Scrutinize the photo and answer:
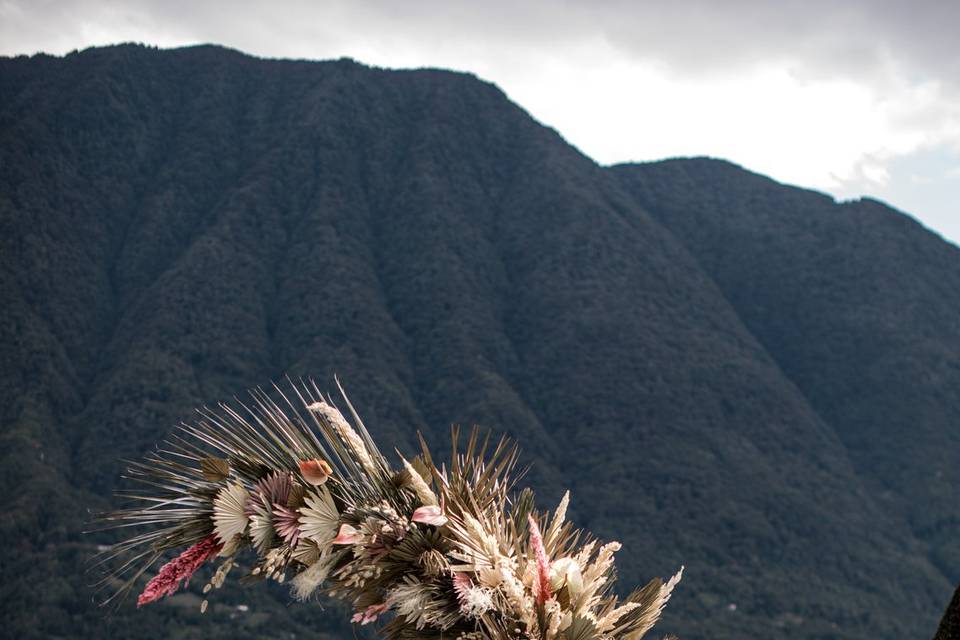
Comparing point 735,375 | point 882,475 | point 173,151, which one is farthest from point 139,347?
point 882,475

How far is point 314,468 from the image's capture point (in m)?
2.98

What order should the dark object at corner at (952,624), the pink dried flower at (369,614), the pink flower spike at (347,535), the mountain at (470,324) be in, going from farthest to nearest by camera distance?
1. the mountain at (470,324)
2. the pink dried flower at (369,614)
3. the pink flower spike at (347,535)
4. the dark object at corner at (952,624)

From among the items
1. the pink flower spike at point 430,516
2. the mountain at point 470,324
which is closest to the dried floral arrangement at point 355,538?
the pink flower spike at point 430,516

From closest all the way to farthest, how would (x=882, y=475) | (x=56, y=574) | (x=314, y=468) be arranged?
(x=314, y=468)
(x=56, y=574)
(x=882, y=475)

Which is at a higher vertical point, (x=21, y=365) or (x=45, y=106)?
(x=45, y=106)

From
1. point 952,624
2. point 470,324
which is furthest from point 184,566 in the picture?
point 470,324

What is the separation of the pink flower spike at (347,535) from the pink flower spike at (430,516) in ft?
0.59

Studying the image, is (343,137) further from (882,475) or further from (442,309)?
(882,475)

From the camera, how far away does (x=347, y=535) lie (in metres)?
2.94

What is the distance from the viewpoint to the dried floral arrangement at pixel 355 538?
2994 mm

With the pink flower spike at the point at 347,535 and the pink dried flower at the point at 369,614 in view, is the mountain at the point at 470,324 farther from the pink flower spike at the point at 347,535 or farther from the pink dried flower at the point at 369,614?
the pink flower spike at the point at 347,535

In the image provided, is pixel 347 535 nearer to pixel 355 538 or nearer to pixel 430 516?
pixel 355 538

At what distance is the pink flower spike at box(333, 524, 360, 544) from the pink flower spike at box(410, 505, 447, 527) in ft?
0.59

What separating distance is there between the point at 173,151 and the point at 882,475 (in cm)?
7255
